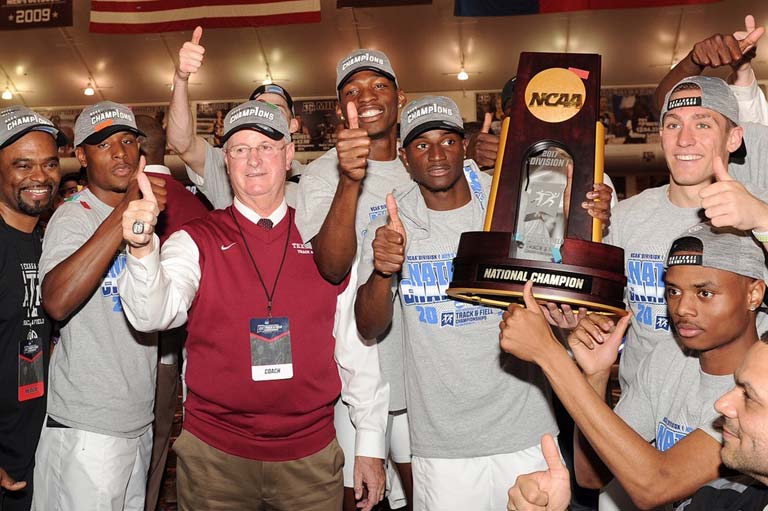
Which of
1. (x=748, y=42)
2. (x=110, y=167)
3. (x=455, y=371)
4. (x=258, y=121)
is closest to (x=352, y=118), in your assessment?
(x=258, y=121)

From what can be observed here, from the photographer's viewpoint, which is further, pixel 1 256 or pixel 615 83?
pixel 615 83

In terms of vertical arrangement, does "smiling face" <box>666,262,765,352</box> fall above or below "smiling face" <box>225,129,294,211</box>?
below

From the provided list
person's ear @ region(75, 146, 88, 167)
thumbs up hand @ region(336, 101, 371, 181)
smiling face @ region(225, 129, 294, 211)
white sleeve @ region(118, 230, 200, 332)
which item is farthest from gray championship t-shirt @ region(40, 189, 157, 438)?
thumbs up hand @ region(336, 101, 371, 181)

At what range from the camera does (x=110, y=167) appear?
3.37m

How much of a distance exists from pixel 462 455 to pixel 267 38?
12769 mm

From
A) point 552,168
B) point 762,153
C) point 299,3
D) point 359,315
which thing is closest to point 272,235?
point 359,315

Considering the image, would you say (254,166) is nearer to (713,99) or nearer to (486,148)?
(486,148)

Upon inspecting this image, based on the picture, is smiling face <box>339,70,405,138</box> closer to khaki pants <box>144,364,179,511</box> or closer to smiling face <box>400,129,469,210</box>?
smiling face <box>400,129,469,210</box>

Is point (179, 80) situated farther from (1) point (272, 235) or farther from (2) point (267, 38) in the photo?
(2) point (267, 38)

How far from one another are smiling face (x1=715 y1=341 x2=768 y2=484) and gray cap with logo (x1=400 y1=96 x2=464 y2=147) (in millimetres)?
1475

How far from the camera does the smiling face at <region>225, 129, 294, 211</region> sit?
118 inches

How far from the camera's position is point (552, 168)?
2.72 meters

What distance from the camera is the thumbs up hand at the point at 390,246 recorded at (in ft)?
8.70

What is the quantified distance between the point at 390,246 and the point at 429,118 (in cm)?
66
